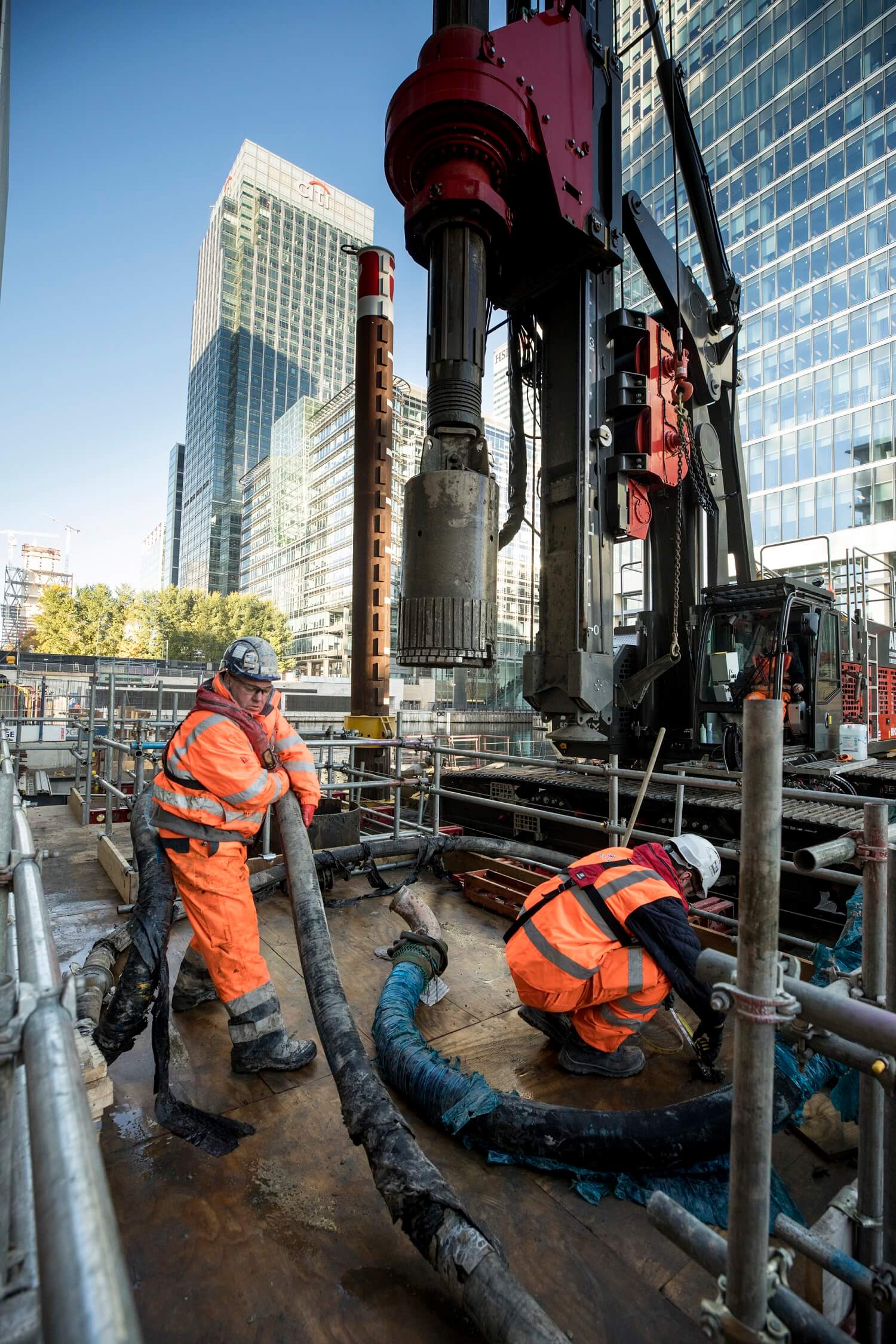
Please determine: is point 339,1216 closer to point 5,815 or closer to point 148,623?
point 5,815

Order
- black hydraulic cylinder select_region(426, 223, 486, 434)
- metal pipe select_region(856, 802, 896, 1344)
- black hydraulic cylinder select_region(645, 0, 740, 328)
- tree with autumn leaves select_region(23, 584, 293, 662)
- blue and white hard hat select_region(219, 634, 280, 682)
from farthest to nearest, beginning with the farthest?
1. tree with autumn leaves select_region(23, 584, 293, 662)
2. black hydraulic cylinder select_region(645, 0, 740, 328)
3. black hydraulic cylinder select_region(426, 223, 486, 434)
4. blue and white hard hat select_region(219, 634, 280, 682)
5. metal pipe select_region(856, 802, 896, 1344)

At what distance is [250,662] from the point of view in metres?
3.41

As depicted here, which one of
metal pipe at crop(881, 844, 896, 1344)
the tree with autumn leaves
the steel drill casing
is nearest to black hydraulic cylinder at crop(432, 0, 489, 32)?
the steel drill casing

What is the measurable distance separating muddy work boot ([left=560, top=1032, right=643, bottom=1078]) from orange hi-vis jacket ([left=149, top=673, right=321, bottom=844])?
73.2 inches

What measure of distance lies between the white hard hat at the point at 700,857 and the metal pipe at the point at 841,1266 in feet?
5.50

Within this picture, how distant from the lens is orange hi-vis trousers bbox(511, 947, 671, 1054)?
2.95 meters

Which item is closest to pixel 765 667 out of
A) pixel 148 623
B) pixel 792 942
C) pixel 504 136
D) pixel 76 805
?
pixel 792 942

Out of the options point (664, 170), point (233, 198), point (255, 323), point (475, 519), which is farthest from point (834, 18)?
point (233, 198)

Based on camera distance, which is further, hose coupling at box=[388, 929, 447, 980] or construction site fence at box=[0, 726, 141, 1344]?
hose coupling at box=[388, 929, 447, 980]

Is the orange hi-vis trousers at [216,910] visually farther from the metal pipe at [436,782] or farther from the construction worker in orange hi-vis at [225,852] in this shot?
the metal pipe at [436,782]

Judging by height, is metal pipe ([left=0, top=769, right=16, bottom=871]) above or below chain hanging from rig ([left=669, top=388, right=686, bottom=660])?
below

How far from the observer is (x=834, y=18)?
37219 mm

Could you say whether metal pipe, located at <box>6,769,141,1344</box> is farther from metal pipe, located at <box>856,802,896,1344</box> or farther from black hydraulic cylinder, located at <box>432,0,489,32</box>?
black hydraulic cylinder, located at <box>432,0,489,32</box>

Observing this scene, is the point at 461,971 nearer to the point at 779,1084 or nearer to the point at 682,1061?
the point at 682,1061
